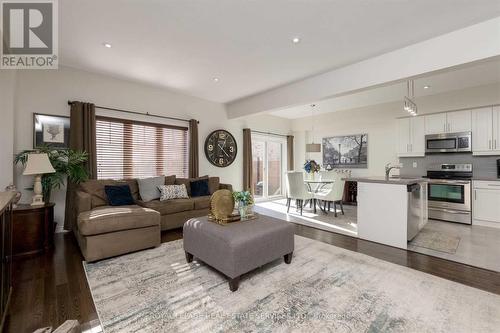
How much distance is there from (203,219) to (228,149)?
139 inches

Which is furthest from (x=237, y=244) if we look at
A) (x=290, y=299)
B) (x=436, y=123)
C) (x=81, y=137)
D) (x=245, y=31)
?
(x=436, y=123)

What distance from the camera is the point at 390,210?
3.21 m

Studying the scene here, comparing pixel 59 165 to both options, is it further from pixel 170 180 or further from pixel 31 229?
pixel 170 180

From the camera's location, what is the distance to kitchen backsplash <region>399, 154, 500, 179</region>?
4.37 metres

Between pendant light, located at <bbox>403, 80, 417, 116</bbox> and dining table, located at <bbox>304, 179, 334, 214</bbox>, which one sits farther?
dining table, located at <bbox>304, 179, 334, 214</bbox>

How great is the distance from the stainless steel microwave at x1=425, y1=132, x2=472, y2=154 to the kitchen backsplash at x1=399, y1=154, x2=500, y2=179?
243 millimetres

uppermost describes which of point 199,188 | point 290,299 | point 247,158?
point 247,158

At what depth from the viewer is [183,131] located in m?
5.27

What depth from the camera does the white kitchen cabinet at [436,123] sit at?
15.6 ft

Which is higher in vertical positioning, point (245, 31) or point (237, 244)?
point (245, 31)

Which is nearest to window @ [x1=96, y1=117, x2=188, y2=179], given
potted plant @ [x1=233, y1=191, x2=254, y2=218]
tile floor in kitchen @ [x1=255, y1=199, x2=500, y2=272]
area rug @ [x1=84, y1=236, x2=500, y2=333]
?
area rug @ [x1=84, y1=236, x2=500, y2=333]

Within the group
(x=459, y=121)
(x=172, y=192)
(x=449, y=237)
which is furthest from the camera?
(x=459, y=121)

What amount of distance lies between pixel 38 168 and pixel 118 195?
106 cm

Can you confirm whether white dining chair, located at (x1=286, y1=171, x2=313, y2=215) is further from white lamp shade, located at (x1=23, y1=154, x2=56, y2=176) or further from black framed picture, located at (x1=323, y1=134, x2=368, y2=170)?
white lamp shade, located at (x1=23, y1=154, x2=56, y2=176)
